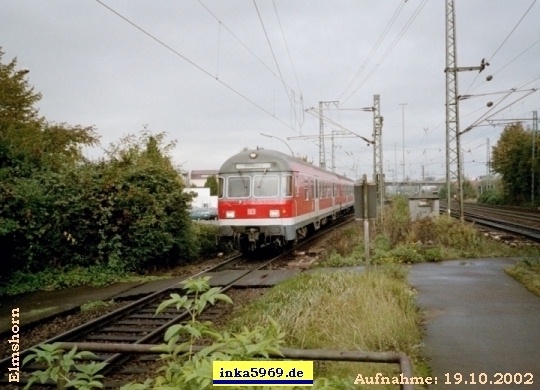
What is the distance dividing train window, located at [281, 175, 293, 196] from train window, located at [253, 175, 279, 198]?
0.16 meters

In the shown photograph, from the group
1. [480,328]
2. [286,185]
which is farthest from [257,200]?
[480,328]

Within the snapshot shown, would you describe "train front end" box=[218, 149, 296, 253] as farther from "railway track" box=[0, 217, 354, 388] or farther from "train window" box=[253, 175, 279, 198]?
"railway track" box=[0, 217, 354, 388]

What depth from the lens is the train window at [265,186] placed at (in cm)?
1633

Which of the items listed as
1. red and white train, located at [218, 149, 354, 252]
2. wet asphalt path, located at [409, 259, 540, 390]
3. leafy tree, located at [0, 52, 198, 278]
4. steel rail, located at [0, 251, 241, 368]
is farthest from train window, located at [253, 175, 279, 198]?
wet asphalt path, located at [409, 259, 540, 390]

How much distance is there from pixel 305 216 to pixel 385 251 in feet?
14.6

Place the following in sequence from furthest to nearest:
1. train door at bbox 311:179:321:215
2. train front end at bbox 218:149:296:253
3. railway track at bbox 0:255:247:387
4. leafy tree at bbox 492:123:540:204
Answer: leafy tree at bbox 492:123:540:204
train door at bbox 311:179:321:215
train front end at bbox 218:149:296:253
railway track at bbox 0:255:247:387

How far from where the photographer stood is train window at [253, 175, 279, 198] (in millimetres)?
16328

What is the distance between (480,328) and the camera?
6.98 metres

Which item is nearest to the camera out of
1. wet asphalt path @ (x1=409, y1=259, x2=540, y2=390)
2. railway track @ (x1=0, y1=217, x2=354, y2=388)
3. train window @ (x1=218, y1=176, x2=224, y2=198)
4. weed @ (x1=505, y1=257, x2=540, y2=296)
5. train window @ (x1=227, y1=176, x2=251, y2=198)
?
wet asphalt path @ (x1=409, y1=259, x2=540, y2=390)

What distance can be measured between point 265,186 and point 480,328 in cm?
1017

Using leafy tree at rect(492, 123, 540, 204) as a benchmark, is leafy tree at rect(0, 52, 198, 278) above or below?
below

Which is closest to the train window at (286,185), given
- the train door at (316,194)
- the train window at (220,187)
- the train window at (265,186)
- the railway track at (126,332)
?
the train window at (265,186)

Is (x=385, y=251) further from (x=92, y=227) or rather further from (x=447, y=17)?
(x=447, y=17)

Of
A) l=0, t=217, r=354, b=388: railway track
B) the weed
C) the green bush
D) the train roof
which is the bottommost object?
l=0, t=217, r=354, b=388: railway track
